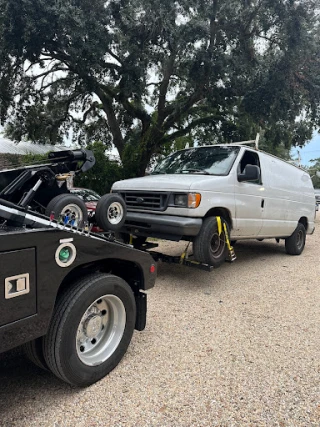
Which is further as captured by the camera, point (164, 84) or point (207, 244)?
point (164, 84)

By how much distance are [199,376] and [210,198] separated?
2616mm

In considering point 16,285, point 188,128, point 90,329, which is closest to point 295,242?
point 90,329

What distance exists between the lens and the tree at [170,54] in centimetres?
1068

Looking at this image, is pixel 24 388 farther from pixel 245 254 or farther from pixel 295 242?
pixel 295 242

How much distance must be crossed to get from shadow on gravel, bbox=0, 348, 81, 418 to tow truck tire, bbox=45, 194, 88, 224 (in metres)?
1.78

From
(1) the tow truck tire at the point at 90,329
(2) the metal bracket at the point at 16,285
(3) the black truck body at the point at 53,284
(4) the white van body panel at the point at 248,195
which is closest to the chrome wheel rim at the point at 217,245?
(4) the white van body panel at the point at 248,195

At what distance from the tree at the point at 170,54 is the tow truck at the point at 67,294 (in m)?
9.73

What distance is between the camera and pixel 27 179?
409cm

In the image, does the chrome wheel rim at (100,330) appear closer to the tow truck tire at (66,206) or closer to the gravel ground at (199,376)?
the gravel ground at (199,376)

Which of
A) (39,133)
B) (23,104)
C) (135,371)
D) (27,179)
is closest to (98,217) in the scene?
(27,179)

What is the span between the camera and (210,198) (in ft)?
15.8

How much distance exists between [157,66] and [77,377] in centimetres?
1359

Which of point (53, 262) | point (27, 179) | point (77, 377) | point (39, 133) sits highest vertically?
point (39, 133)

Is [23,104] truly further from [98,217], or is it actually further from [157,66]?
[98,217]
